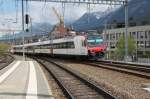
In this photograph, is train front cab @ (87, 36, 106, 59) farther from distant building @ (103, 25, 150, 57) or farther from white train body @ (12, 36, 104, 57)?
distant building @ (103, 25, 150, 57)

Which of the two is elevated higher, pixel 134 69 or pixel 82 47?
pixel 82 47

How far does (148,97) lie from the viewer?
15953 millimetres

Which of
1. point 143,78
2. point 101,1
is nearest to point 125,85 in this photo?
point 143,78

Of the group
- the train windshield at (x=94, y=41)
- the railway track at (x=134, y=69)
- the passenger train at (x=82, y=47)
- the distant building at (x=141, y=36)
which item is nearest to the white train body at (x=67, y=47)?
the passenger train at (x=82, y=47)

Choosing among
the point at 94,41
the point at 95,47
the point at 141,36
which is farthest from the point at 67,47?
the point at 141,36

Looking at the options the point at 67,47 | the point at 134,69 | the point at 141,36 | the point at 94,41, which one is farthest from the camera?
the point at 141,36

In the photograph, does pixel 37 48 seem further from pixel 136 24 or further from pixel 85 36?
pixel 136 24

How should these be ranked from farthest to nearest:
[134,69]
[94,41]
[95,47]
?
[94,41] < [95,47] < [134,69]

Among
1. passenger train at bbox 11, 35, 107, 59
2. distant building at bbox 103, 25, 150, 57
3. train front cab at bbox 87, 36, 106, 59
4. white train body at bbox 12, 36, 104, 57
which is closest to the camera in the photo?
train front cab at bbox 87, 36, 106, 59

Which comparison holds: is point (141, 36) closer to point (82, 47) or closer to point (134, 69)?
point (82, 47)

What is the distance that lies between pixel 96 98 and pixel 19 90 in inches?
172

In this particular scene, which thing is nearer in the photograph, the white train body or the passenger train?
the passenger train

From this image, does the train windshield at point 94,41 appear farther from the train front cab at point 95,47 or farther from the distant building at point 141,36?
the distant building at point 141,36

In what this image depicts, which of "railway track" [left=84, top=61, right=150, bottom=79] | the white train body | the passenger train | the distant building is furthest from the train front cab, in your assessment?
the distant building
